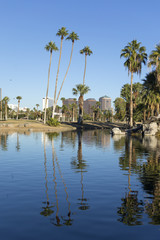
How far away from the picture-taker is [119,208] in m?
8.05

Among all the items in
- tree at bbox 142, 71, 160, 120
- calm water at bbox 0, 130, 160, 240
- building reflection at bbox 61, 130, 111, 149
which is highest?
tree at bbox 142, 71, 160, 120

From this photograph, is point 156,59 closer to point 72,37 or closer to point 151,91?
point 151,91

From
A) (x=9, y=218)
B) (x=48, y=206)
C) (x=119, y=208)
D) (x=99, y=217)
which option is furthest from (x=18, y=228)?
(x=119, y=208)

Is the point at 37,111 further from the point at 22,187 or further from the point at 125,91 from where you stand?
the point at 22,187

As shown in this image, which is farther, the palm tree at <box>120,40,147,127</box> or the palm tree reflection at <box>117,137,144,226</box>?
the palm tree at <box>120,40,147,127</box>

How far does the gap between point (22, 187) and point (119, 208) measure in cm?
450

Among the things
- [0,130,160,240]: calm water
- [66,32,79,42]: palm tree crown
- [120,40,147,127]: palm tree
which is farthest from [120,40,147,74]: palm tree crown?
[0,130,160,240]: calm water

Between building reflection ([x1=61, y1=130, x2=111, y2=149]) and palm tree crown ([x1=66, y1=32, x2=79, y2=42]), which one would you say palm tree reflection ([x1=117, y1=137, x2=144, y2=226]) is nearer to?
building reflection ([x1=61, y1=130, x2=111, y2=149])

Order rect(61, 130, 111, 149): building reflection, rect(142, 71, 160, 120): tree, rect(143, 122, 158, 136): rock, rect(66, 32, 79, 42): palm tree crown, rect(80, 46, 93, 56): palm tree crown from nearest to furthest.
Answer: rect(61, 130, 111, 149): building reflection
rect(143, 122, 158, 136): rock
rect(142, 71, 160, 120): tree
rect(66, 32, 79, 42): palm tree crown
rect(80, 46, 93, 56): palm tree crown

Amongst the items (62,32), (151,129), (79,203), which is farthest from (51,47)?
(79,203)

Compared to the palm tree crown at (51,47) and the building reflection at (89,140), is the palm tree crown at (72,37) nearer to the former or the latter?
the palm tree crown at (51,47)

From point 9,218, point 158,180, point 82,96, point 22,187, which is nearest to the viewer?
point 9,218

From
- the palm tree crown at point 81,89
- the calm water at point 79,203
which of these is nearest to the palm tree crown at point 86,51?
the palm tree crown at point 81,89

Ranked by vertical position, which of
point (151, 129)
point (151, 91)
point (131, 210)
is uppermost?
point (151, 91)
